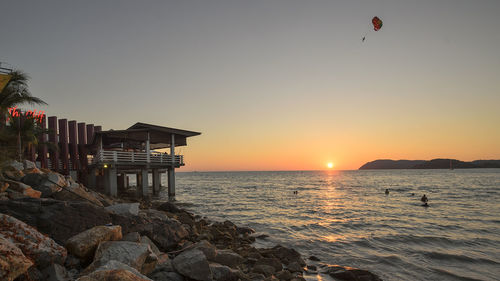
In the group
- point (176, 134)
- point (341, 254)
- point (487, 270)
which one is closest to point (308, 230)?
point (341, 254)

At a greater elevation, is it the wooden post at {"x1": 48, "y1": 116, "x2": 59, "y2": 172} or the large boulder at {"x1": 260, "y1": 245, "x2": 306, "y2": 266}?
the wooden post at {"x1": 48, "y1": 116, "x2": 59, "y2": 172}

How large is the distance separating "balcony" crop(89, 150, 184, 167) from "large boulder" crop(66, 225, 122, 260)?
1893 centimetres

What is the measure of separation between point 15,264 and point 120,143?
90.5 feet

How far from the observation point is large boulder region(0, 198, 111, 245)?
6.55 m

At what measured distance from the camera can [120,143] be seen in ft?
97.6

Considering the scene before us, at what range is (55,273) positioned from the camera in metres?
5.05

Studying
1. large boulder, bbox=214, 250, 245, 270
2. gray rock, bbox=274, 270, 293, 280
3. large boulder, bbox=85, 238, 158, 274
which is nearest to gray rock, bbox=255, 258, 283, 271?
gray rock, bbox=274, 270, 293, 280

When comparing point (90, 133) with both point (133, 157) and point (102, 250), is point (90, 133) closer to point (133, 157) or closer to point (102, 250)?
point (133, 157)

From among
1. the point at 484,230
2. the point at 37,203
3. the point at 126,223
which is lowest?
the point at 484,230

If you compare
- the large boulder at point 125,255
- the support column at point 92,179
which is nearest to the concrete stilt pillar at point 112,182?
the support column at point 92,179

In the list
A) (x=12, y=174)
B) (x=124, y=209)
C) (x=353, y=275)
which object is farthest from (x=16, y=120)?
(x=353, y=275)

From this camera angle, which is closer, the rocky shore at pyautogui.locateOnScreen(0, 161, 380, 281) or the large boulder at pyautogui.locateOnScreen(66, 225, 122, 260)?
the rocky shore at pyautogui.locateOnScreen(0, 161, 380, 281)

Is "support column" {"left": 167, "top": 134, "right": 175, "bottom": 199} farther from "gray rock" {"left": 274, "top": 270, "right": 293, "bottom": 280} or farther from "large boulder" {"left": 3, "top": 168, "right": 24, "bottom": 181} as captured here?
"gray rock" {"left": 274, "top": 270, "right": 293, "bottom": 280}

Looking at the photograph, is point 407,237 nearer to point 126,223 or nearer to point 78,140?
point 126,223
